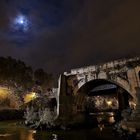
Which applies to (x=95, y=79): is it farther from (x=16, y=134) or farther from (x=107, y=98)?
(x=107, y=98)

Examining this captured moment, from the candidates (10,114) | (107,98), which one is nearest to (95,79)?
(10,114)

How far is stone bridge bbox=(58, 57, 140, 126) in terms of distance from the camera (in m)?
30.3

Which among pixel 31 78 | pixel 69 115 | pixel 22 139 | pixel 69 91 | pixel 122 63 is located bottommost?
pixel 22 139

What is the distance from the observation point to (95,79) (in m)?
36.0

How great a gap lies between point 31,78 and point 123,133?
2384 inches

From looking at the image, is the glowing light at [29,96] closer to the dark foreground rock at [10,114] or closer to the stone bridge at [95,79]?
the dark foreground rock at [10,114]

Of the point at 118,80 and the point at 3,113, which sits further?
the point at 3,113

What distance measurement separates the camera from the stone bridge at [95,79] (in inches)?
1195

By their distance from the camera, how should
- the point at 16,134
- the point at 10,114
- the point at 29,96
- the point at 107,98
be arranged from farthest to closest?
the point at 107,98 < the point at 29,96 < the point at 10,114 < the point at 16,134

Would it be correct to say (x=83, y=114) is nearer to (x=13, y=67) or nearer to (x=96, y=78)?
(x=96, y=78)

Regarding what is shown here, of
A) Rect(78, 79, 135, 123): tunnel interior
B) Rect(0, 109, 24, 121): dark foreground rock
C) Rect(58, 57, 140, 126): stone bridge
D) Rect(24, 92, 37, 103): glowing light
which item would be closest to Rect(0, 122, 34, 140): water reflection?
Rect(58, 57, 140, 126): stone bridge

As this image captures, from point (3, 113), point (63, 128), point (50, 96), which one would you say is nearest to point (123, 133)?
point (63, 128)

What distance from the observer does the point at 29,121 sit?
36.6m

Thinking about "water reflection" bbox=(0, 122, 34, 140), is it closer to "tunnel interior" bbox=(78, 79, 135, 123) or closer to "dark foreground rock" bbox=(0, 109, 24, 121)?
"tunnel interior" bbox=(78, 79, 135, 123)
